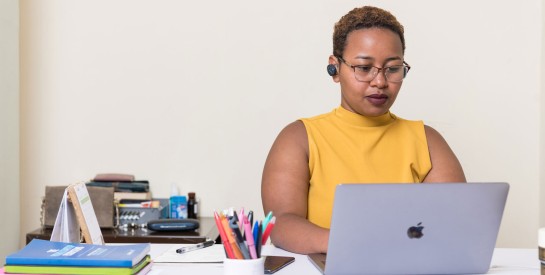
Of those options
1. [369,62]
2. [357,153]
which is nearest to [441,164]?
[357,153]

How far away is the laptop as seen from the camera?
3.86 feet

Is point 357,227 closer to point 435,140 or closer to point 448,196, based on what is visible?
point 448,196

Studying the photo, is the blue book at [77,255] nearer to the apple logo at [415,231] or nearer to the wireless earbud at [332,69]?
the apple logo at [415,231]

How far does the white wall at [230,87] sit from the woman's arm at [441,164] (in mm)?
1018

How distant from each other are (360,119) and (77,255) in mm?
944

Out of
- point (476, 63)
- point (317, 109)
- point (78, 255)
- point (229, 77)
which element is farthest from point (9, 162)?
point (476, 63)

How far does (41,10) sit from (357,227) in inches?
92.2

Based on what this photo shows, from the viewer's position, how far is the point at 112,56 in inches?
120

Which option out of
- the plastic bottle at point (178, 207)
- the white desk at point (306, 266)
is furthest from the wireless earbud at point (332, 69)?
the plastic bottle at point (178, 207)

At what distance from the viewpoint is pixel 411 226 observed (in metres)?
1.21

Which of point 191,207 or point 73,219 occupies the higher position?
point 73,219

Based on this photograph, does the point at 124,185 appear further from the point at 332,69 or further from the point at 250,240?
the point at 250,240

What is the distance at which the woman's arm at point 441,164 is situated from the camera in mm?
1901

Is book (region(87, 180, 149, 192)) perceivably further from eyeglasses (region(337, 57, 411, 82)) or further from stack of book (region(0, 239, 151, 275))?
stack of book (region(0, 239, 151, 275))
